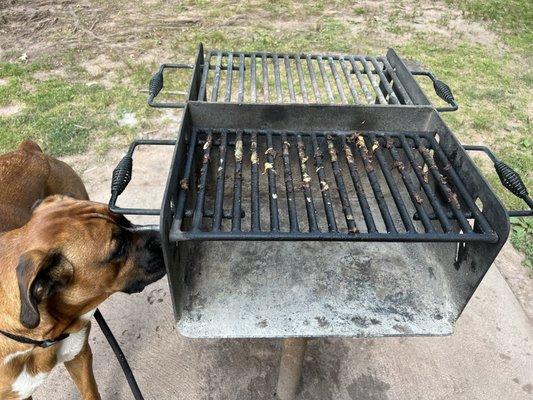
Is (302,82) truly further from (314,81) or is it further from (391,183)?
(391,183)

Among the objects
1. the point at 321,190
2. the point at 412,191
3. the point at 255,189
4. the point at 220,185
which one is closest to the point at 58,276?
the point at 220,185

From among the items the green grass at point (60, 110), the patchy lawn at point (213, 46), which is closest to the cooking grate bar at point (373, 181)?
the patchy lawn at point (213, 46)

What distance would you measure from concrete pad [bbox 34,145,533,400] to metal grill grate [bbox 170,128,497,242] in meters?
0.98

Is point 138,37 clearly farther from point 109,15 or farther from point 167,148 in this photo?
point 167,148

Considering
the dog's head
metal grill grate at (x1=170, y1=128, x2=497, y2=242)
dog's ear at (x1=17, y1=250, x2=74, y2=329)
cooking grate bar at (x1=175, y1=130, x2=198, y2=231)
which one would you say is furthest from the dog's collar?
cooking grate bar at (x1=175, y1=130, x2=198, y2=231)

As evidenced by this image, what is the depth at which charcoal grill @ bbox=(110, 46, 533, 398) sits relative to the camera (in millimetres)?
1730

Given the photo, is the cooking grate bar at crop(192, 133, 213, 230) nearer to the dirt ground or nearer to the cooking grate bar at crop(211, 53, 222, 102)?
the cooking grate bar at crop(211, 53, 222, 102)

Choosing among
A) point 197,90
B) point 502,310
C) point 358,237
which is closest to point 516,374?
point 502,310

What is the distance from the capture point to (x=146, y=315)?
3025 millimetres

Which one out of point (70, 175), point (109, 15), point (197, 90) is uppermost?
point (197, 90)

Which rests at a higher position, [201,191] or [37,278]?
[201,191]

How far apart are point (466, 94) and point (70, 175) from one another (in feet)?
16.7

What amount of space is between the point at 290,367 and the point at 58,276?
53.9 inches

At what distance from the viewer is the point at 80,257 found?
6.02 ft
